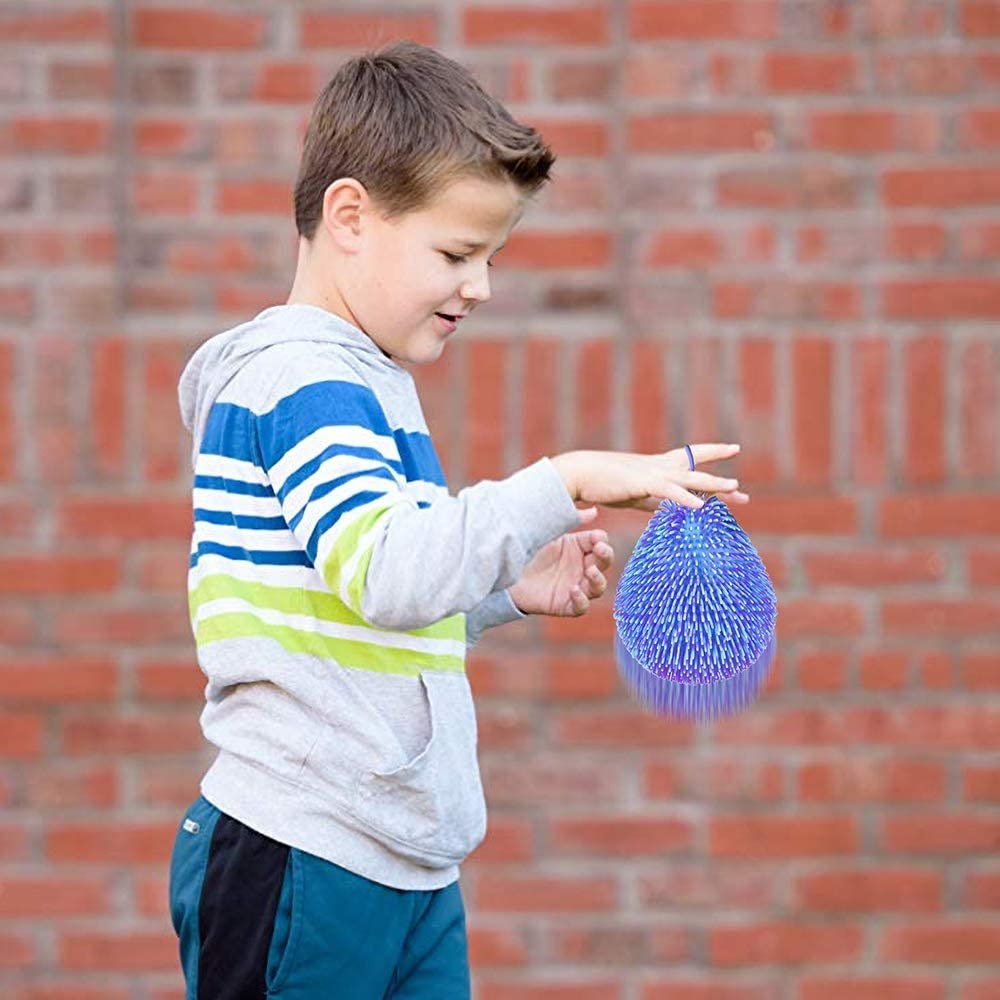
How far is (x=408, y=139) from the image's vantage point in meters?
2.47

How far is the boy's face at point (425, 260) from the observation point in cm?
246

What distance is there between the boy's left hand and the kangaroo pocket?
0.26 meters

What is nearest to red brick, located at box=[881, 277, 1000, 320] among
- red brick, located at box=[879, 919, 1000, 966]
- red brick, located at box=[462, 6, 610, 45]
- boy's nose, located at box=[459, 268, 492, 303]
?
red brick, located at box=[462, 6, 610, 45]

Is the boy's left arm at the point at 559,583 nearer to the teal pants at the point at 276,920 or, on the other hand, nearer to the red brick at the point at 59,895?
the teal pants at the point at 276,920

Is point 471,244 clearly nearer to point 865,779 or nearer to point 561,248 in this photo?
point 561,248

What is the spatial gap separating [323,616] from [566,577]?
0.47 metres

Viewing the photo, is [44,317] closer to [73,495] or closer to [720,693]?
[73,495]

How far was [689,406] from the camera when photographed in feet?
12.5

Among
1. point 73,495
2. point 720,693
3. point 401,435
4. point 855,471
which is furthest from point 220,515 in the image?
point 855,471

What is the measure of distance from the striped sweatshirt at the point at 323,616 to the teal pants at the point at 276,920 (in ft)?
0.10

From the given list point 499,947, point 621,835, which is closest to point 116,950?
point 499,947

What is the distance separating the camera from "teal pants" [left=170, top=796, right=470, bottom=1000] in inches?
94.7

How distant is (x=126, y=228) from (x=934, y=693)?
1.84 m

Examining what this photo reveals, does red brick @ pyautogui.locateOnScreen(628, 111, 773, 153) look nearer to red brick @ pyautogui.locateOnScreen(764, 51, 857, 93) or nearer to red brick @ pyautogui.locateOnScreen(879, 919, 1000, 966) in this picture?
red brick @ pyautogui.locateOnScreen(764, 51, 857, 93)
